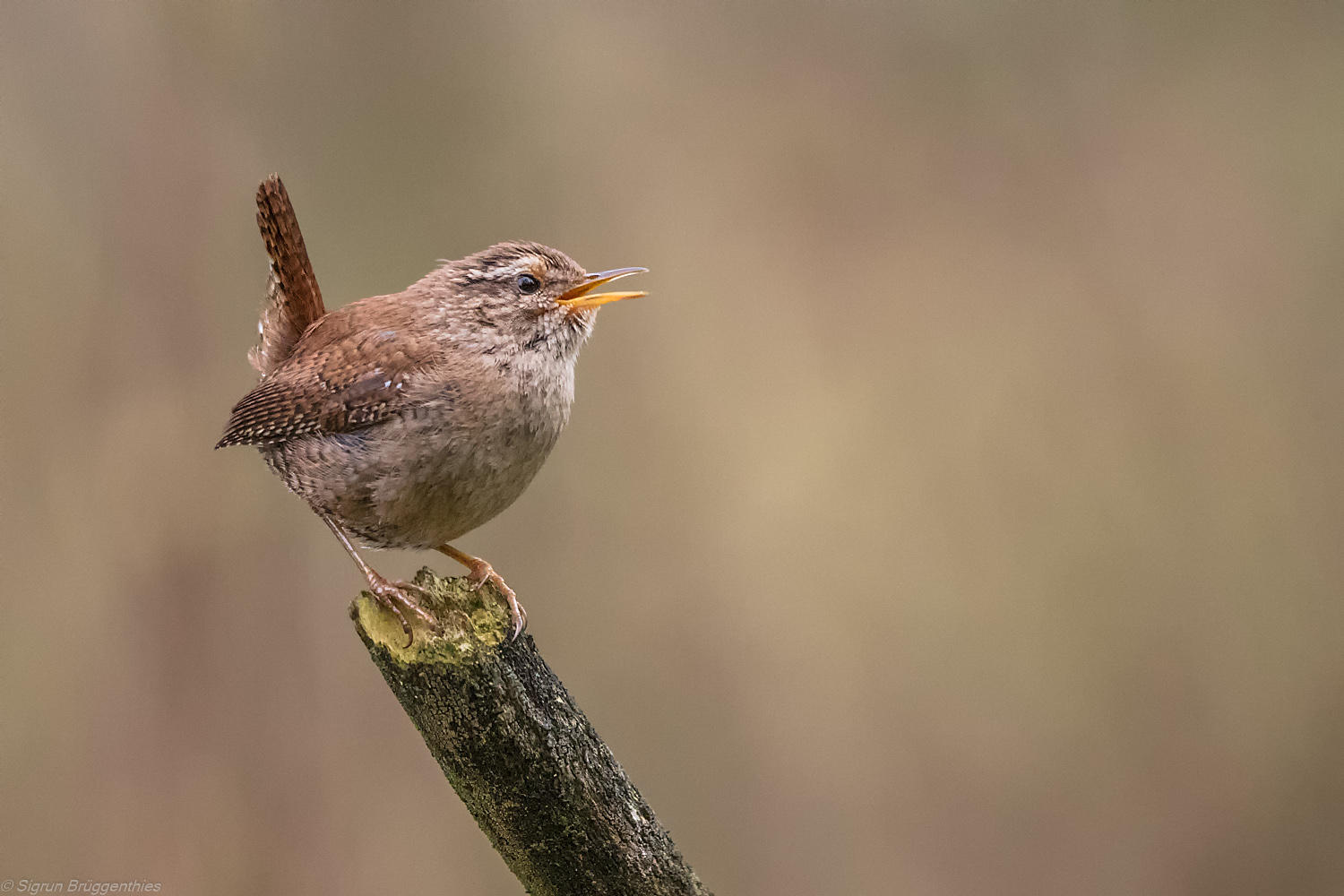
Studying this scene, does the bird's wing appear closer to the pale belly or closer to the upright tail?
the pale belly

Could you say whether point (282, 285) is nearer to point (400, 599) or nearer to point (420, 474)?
point (420, 474)

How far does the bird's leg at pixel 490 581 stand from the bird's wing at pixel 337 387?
0.41m

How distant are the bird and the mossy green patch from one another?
2 cm

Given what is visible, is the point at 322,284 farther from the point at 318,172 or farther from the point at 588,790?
the point at 588,790

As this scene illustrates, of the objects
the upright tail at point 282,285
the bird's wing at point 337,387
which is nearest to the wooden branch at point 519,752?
the bird's wing at point 337,387

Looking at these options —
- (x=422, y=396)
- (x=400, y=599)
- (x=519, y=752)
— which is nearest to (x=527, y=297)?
(x=422, y=396)

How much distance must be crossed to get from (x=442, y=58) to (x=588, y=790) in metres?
2.53

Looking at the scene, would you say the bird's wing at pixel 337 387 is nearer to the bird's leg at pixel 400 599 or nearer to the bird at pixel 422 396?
the bird at pixel 422 396

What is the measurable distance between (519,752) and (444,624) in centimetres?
30

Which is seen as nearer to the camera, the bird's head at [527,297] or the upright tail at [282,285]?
the bird's head at [527,297]

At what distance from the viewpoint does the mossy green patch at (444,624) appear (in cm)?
191

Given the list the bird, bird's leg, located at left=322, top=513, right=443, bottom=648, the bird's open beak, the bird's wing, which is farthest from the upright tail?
bird's leg, located at left=322, top=513, right=443, bottom=648

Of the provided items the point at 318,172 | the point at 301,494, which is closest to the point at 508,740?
the point at 301,494

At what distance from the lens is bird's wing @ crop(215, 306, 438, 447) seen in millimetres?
2178
